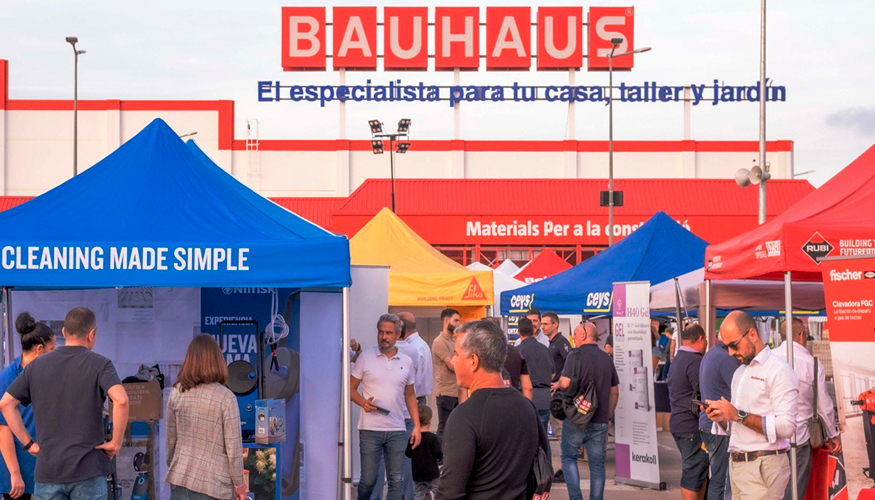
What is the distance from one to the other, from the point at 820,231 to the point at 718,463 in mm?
2284

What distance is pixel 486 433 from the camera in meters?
4.05

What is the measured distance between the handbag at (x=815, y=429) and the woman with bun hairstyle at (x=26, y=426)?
5.22 meters

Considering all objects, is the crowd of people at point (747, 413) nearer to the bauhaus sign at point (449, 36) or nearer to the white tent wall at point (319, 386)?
the white tent wall at point (319, 386)

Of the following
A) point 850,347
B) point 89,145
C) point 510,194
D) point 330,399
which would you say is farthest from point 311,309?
point 89,145

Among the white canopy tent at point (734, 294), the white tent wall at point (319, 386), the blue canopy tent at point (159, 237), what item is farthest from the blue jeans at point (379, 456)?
the white canopy tent at point (734, 294)

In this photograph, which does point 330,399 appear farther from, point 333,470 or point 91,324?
point 91,324

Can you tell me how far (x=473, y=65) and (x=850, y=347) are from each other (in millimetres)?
42742

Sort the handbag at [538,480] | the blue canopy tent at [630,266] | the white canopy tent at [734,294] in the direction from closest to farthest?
the handbag at [538,480] < the white canopy tent at [734,294] < the blue canopy tent at [630,266]

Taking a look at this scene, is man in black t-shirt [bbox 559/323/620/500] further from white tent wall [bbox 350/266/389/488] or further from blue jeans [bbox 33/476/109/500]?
blue jeans [bbox 33/476/109/500]

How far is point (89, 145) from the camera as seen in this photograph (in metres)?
50.0

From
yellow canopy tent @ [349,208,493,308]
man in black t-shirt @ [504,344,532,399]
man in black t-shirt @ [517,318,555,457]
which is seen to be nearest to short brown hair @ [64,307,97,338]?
man in black t-shirt @ [504,344,532,399]

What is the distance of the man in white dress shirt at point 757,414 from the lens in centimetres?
638

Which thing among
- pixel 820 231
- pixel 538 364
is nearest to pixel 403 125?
pixel 538 364

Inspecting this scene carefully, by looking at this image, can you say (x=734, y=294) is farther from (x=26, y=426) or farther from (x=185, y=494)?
(x=26, y=426)
